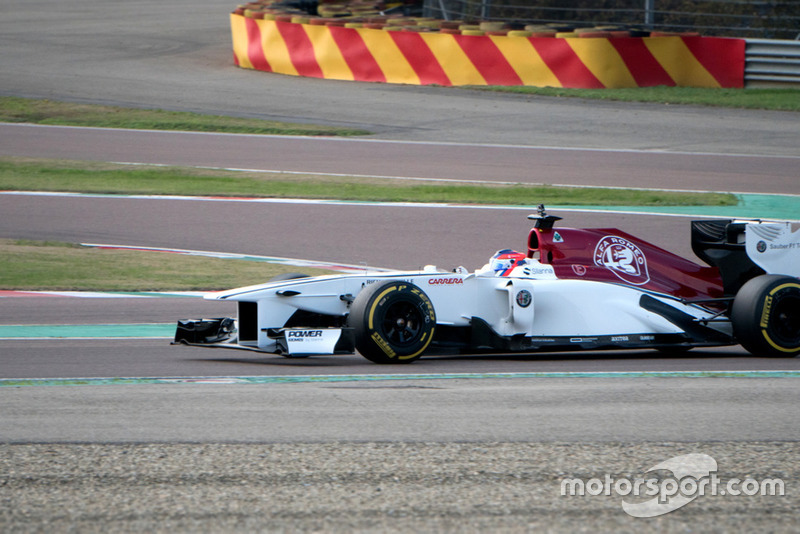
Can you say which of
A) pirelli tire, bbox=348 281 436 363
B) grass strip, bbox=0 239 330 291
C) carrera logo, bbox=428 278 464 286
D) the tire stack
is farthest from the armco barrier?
pirelli tire, bbox=348 281 436 363

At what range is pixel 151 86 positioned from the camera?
81.0 ft

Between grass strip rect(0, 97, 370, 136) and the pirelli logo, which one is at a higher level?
grass strip rect(0, 97, 370, 136)

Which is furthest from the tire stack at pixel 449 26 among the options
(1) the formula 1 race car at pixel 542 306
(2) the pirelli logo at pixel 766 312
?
(2) the pirelli logo at pixel 766 312

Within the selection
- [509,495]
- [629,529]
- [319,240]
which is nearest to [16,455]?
[509,495]

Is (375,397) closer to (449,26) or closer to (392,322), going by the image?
(392,322)

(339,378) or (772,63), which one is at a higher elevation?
(772,63)

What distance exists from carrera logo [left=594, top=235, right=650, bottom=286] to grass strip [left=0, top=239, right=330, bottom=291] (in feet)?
13.6

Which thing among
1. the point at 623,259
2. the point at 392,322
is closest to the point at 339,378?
the point at 392,322

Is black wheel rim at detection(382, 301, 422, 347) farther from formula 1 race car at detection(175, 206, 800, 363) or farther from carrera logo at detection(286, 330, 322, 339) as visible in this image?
carrera logo at detection(286, 330, 322, 339)

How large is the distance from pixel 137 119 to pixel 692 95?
1084cm

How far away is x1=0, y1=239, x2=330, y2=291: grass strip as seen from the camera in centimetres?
1180

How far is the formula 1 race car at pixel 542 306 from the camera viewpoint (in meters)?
8.00

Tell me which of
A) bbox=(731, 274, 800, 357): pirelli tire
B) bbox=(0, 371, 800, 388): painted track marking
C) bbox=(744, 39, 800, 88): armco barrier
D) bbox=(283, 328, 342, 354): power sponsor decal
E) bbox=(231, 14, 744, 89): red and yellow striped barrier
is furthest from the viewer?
bbox=(231, 14, 744, 89): red and yellow striped barrier

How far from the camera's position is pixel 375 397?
6824mm
